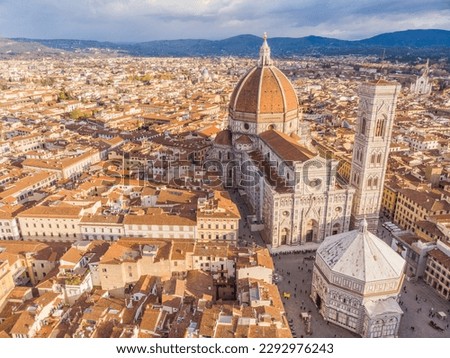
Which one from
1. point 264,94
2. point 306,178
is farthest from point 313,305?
point 264,94

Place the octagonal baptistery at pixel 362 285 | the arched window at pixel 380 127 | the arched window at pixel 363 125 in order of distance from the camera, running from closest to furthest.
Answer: the octagonal baptistery at pixel 362 285, the arched window at pixel 380 127, the arched window at pixel 363 125

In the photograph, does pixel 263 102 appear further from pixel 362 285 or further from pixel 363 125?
pixel 362 285

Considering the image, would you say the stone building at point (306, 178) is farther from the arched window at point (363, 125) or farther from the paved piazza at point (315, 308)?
the paved piazza at point (315, 308)

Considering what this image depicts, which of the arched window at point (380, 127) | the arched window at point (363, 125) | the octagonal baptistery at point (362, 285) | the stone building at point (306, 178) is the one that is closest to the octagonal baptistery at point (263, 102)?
the stone building at point (306, 178)

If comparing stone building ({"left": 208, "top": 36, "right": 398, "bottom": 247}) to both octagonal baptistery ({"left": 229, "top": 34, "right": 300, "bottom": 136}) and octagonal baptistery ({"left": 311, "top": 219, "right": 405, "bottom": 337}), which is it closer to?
→ octagonal baptistery ({"left": 229, "top": 34, "right": 300, "bottom": 136})
